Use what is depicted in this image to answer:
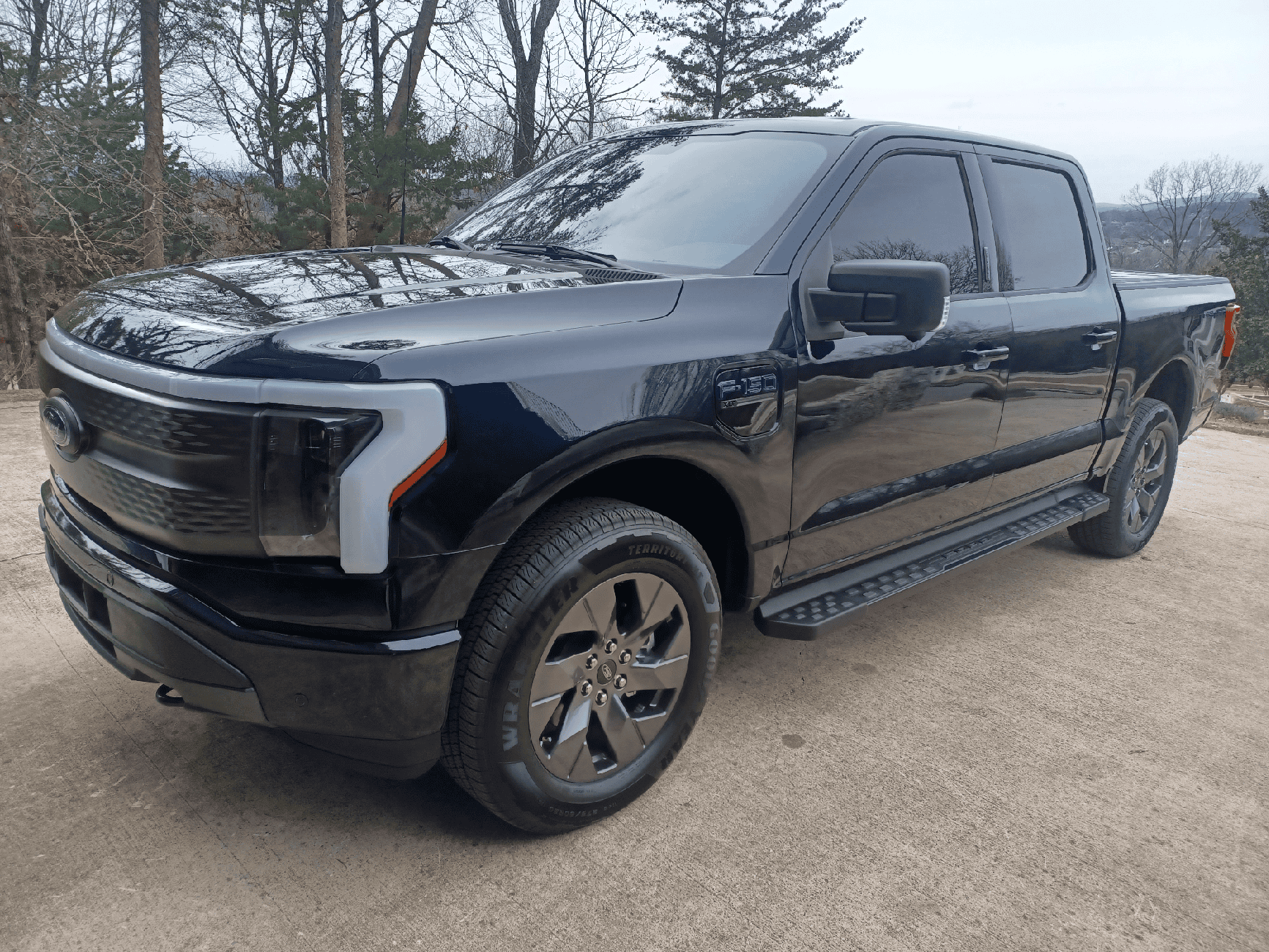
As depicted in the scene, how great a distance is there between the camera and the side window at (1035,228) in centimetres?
348

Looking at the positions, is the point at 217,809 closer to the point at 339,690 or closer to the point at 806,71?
the point at 339,690

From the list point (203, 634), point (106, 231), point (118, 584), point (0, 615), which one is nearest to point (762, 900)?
point (203, 634)

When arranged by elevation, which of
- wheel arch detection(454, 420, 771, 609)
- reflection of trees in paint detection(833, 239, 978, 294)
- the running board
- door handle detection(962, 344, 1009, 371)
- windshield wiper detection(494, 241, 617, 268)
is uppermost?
reflection of trees in paint detection(833, 239, 978, 294)

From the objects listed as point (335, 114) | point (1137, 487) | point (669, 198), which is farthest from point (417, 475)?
point (335, 114)

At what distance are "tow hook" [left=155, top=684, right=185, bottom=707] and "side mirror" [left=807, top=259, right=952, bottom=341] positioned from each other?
187cm

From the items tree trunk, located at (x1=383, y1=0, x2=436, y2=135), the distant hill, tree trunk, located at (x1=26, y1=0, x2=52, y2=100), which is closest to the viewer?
tree trunk, located at (x1=383, y1=0, x2=436, y2=135)

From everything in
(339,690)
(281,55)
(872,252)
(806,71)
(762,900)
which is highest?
(806,71)

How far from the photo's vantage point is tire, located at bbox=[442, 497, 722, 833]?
6.59 ft

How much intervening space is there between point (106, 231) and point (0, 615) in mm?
10589

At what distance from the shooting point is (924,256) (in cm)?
311

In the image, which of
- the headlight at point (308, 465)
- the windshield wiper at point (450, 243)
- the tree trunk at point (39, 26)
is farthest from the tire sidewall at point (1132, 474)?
the tree trunk at point (39, 26)

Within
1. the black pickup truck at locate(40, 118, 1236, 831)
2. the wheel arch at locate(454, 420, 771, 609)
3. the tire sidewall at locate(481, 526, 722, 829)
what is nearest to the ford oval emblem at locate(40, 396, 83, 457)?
the black pickup truck at locate(40, 118, 1236, 831)

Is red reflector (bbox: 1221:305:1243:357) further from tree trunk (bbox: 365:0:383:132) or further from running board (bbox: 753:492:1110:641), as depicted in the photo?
tree trunk (bbox: 365:0:383:132)

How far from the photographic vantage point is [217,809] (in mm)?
2297
